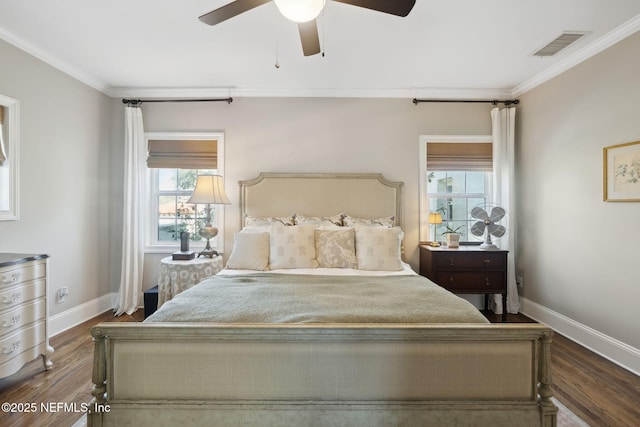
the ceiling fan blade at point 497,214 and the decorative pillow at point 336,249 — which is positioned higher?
the ceiling fan blade at point 497,214

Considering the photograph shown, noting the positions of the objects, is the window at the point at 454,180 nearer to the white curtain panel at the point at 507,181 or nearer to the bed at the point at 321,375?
the white curtain panel at the point at 507,181

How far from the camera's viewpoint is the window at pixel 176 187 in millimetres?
3721

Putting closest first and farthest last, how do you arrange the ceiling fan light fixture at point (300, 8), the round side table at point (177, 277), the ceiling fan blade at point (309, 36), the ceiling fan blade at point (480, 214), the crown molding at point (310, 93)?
the ceiling fan light fixture at point (300, 8) < the ceiling fan blade at point (309, 36) < the round side table at point (177, 277) < the ceiling fan blade at point (480, 214) < the crown molding at point (310, 93)

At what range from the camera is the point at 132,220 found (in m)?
3.58

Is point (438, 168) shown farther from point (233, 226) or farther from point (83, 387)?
point (83, 387)

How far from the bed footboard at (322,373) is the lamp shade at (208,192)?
6.60 feet

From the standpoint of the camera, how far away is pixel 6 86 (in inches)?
99.5

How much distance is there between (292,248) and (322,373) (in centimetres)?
158

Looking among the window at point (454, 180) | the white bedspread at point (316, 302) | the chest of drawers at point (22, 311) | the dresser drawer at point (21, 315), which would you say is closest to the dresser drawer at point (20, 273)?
the chest of drawers at point (22, 311)

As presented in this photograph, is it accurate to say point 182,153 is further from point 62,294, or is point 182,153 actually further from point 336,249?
point 336,249

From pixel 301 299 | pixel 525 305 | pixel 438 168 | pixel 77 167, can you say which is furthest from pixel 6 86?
pixel 525 305

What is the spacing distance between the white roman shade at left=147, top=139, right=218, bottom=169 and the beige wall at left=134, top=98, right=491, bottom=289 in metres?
0.16

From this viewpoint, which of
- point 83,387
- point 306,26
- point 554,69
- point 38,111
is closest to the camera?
point 306,26

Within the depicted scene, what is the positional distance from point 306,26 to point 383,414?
2099mm
